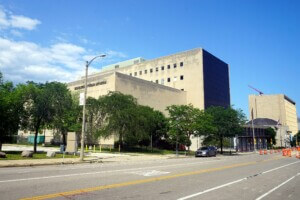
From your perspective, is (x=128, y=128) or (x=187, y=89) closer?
(x=128, y=128)

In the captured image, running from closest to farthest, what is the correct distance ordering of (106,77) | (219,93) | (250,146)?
(106,77) → (250,146) → (219,93)

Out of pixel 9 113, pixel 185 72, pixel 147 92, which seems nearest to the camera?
pixel 9 113

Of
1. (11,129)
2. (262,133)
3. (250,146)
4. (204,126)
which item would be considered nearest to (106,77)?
(204,126)

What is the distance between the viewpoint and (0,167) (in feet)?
54.9

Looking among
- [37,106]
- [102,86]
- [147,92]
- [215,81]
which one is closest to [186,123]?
[37,106]

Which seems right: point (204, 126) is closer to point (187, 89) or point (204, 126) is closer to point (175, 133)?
point (175, 133)

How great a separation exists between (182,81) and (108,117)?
55590mm

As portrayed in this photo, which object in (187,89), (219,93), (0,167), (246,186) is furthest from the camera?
(219,93)

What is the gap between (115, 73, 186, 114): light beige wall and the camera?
213ft

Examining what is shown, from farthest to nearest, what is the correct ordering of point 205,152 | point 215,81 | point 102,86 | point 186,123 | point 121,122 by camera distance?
point 215,81 < point 102,86 < point 186,123 < point 121,122 < point 205,152

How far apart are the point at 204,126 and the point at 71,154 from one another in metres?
24.1

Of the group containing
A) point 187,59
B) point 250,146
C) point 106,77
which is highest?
point 187,59

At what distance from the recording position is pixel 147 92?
2869 inches

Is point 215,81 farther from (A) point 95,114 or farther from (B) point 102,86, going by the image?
(A) point 95,114
